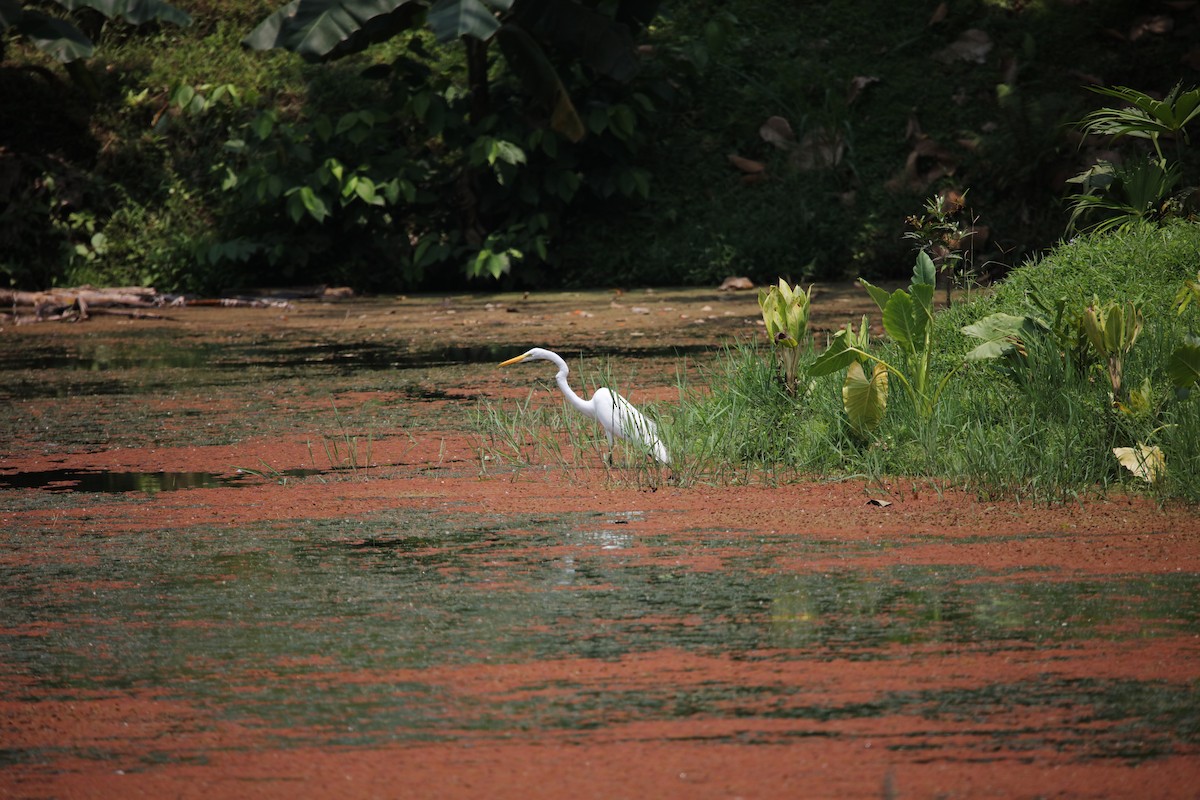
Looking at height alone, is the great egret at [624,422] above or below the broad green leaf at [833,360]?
below

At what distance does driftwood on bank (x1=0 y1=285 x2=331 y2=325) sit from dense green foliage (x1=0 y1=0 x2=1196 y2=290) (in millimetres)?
470

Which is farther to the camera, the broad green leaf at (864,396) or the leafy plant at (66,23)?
the leafy plant at (66,23)

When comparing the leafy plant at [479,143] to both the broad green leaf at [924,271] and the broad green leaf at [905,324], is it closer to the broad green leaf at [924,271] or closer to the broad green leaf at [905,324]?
the broad green leaf at [924,271]

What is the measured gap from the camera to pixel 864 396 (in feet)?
17.8

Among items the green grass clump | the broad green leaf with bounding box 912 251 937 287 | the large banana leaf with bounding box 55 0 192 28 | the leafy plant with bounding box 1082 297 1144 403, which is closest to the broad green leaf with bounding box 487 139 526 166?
the large banana leaf with bounding box 55 0 192 28

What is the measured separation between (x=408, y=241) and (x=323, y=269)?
98cm

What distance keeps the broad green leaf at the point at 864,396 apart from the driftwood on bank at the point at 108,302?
8.35 meters

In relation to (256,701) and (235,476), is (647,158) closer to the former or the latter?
(235,476)

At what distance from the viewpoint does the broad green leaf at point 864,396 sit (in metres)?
5.41

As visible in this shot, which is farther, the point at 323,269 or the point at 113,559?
the point at 323,269

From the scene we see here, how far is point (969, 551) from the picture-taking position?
14.1 ft

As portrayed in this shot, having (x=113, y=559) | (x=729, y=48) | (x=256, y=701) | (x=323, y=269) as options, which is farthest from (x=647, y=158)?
(x=256, y=701)

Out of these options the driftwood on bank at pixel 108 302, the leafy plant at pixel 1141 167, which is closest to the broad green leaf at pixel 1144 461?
the leafy plant at pixel 1141 167

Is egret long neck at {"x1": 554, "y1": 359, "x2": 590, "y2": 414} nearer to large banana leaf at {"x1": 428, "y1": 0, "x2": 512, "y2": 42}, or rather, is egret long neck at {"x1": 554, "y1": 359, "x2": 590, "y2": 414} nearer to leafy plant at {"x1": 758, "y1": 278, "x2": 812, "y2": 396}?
leafy plant at {"x1": 758, "y1": 278, "x2": 812, "y2": 396}
